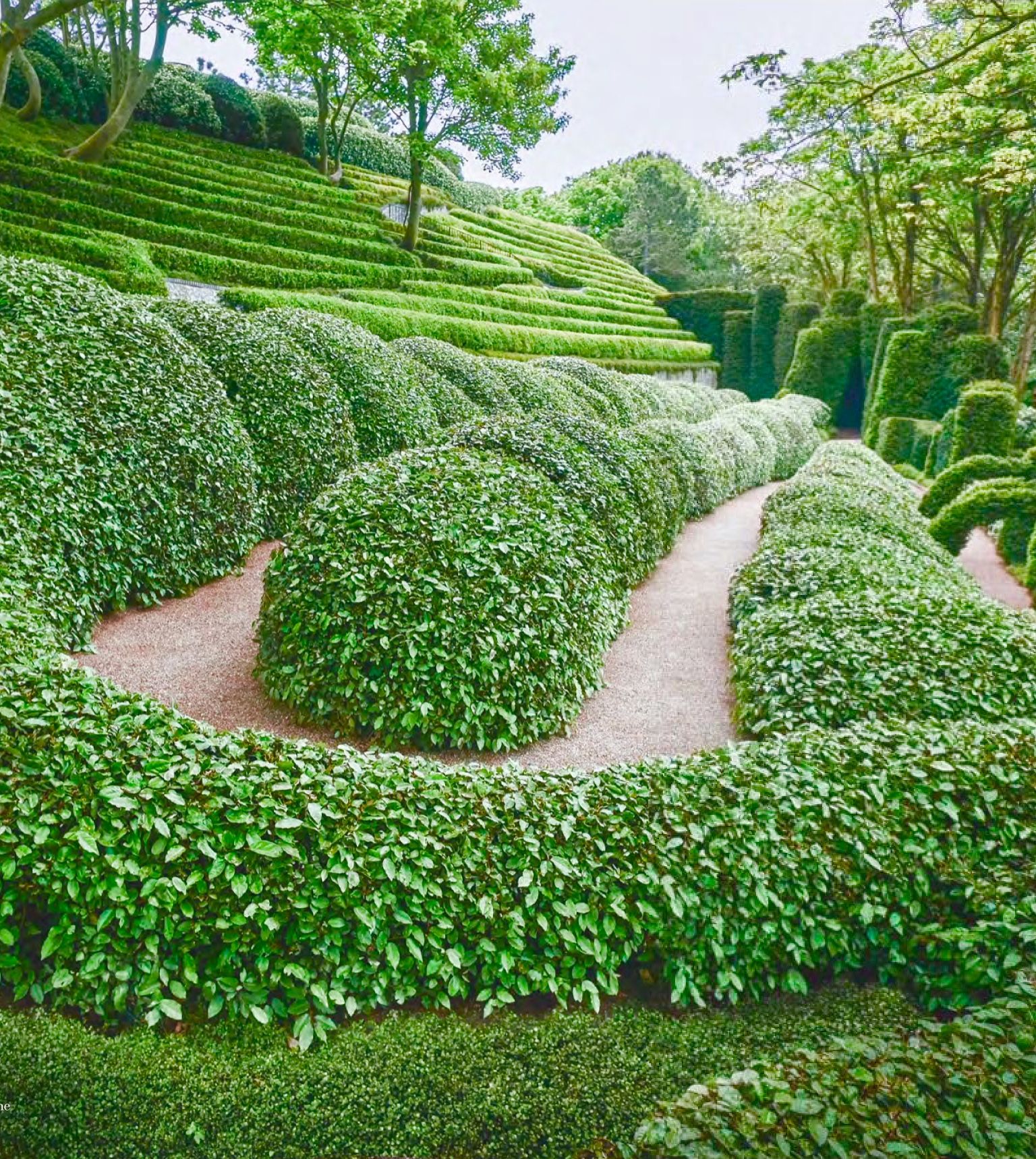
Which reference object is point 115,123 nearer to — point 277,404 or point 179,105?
point 179,105

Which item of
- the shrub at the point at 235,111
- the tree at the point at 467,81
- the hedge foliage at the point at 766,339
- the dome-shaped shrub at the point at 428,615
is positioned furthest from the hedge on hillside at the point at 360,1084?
the hedge foliage at the point at 766,339

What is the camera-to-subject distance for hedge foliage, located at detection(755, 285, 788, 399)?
34.9m

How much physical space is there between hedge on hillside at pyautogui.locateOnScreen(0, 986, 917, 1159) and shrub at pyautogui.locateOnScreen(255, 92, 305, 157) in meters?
33.8

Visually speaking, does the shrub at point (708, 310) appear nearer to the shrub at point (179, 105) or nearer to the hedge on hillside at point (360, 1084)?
the shrub at point (179, 105)

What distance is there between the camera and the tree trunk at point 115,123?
18.8 metres

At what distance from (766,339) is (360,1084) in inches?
1450

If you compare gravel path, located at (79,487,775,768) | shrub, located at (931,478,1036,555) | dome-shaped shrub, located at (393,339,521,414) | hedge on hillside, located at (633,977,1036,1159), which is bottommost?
gravel path, located at (79,487,775,768)

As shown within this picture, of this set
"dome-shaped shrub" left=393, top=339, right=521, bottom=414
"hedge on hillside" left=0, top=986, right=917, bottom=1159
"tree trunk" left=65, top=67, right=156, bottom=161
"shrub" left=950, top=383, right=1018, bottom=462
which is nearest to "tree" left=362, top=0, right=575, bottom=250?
"tree trunk" left=65, top=67, right=156, bottom=161

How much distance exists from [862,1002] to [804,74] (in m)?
6.67

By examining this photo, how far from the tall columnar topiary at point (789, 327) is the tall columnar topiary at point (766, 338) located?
0.27 m

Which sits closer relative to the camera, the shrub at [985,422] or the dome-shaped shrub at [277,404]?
the dome-shaped shrub at [277,404]

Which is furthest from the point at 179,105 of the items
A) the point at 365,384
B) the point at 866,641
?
the point at 866,641

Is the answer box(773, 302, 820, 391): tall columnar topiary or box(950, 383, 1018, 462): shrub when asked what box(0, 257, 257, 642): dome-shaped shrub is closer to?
box(950, 383, 1018, 462): shrub

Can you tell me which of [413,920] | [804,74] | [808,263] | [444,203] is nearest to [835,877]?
[413,920]
